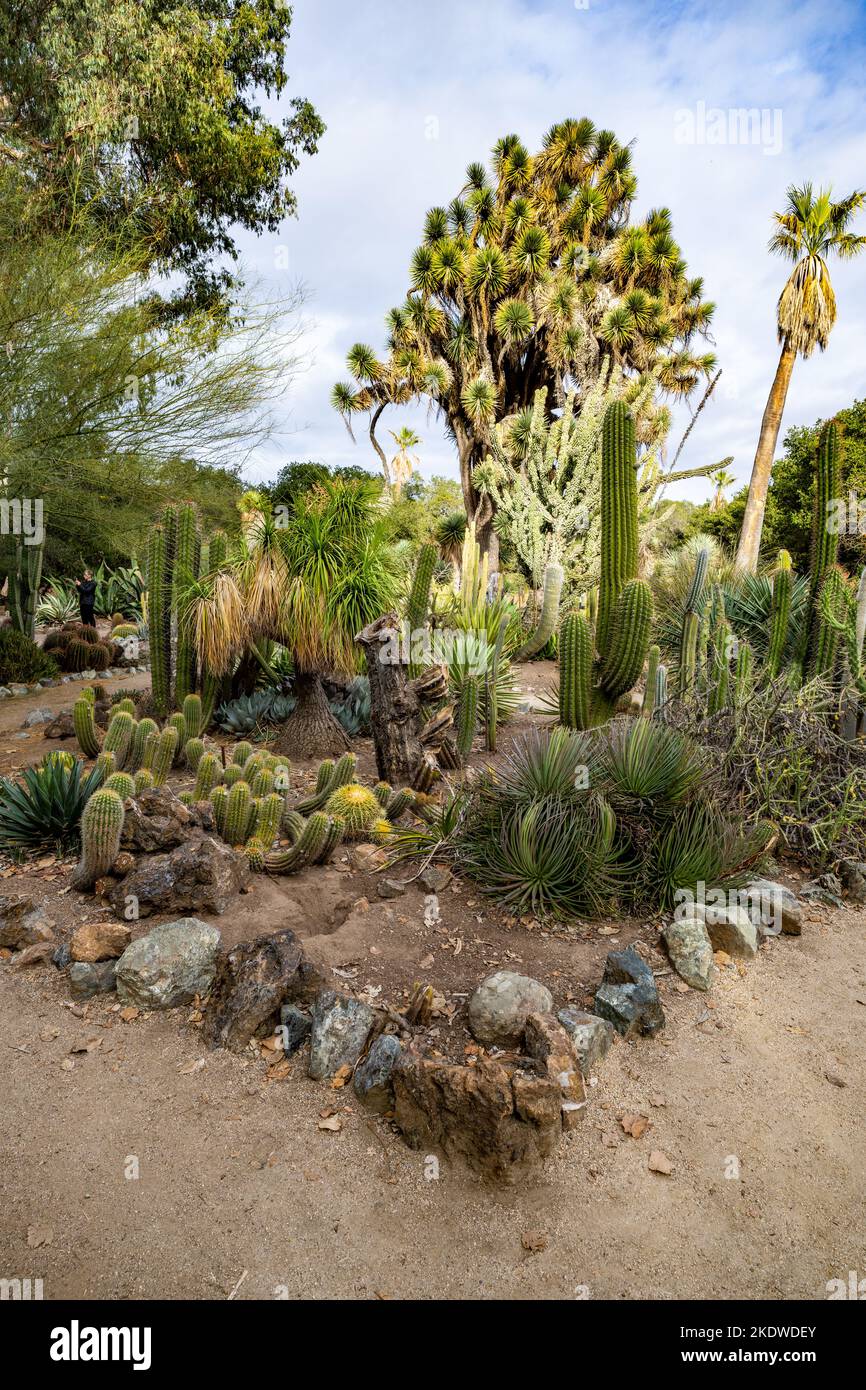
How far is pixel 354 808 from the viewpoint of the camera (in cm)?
505

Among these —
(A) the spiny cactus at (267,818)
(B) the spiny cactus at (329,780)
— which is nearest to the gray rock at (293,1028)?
(A) the spiny cactus at (267,818)

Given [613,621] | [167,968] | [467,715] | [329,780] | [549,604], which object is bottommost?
[167,968]

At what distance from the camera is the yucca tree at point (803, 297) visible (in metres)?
16.9

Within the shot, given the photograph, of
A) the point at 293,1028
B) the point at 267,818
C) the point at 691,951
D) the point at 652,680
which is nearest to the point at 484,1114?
the point at 293,1028

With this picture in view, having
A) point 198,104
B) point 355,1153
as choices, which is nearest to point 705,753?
point 355,1153

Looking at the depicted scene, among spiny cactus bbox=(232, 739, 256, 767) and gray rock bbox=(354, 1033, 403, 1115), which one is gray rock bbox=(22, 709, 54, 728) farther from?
gray rock bbox=(354, 1033, 403, 1115)

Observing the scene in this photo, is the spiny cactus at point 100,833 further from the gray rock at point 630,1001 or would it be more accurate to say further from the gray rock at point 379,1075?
the gray rock at point 630,1001

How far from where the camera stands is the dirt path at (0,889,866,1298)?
2.26 meters

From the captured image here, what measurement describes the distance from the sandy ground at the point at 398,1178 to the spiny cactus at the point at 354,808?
148 cm

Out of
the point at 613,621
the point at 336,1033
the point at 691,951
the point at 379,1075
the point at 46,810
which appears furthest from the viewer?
the point at 613,621

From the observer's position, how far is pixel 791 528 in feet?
73.6

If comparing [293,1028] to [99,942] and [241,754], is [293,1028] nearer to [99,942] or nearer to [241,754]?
[99,942]

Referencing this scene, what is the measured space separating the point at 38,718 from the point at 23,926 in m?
5.79

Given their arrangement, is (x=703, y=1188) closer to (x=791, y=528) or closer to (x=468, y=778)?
(x=468, y=778)
